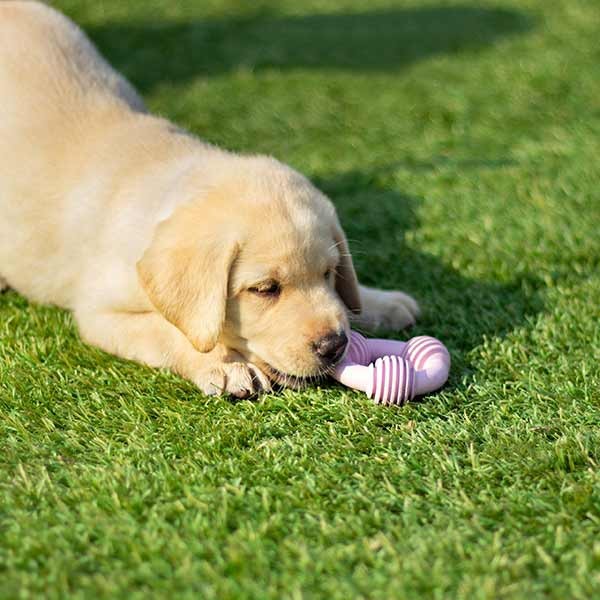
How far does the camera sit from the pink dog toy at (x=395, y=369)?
3506mm

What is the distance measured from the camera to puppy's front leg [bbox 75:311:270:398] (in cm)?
364

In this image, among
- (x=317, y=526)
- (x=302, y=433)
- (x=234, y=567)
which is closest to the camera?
(x=234, y=567)

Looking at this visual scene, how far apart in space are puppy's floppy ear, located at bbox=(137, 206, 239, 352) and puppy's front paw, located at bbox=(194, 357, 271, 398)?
15 cm

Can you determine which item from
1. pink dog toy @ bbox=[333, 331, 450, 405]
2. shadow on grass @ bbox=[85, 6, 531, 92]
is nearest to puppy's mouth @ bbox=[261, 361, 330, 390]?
pink dog toy @ bbox=[333, 331, 450, 405]

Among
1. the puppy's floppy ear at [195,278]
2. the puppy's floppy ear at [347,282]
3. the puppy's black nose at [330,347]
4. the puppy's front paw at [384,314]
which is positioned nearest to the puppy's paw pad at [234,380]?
the puppy's floppy ear at [195,278]

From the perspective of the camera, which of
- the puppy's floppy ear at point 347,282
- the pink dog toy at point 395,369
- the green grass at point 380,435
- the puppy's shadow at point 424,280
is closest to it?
the green grass at point 380,435

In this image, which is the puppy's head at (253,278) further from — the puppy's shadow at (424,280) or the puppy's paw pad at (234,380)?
the puppy's shadow at (424,280)

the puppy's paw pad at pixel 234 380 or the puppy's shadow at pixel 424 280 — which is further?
the puppy's shadow at pixel 424 280

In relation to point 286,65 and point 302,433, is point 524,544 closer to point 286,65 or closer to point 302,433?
point 302,433

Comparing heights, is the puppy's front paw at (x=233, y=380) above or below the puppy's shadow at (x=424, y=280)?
above

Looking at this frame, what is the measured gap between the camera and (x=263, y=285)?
362 centimetres

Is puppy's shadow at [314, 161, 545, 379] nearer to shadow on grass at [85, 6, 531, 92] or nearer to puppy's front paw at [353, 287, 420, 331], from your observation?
puppy's front paw at [353, 287, 420, 331]

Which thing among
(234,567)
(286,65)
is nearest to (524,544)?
(234,567)

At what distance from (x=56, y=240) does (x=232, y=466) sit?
186 centimetres
